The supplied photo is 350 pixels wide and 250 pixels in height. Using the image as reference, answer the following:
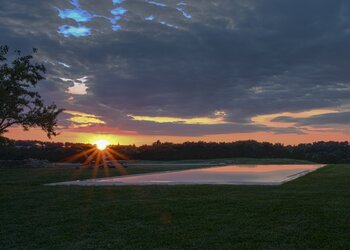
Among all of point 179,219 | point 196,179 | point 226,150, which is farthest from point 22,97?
point 226,150

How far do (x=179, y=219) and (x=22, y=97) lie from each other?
15.0 metres

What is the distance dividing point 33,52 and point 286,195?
46.9 ft

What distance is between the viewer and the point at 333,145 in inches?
1462

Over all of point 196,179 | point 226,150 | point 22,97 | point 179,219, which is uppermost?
point 22,97

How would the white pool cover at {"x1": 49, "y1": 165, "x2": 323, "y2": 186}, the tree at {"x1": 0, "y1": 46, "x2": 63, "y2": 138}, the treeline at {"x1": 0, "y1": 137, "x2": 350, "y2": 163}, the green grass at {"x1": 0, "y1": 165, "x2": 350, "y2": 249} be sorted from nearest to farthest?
the green grass at {"x1": 0, "y1": 165, "x2": 350, "y2": 249}, the white pool cover at {"x1": 49, "y1": 165, "x2": 323, "y2": 186}, the tree at {"x1": 0, "y1": 46, "x2": 63, "y2": 138}, the treeline at {"x1": 0, "y1": 137, "x2": 350, "y2": 163}

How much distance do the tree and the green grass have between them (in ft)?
26.2

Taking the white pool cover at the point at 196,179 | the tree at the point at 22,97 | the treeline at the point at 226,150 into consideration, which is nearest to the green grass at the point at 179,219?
the white pool cover at the point at 196,179

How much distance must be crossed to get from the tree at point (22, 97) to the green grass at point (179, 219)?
314 inches

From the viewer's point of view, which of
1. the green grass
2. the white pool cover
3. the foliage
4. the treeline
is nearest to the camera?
the green grass

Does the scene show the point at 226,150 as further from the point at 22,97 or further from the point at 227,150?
the point at 22,97

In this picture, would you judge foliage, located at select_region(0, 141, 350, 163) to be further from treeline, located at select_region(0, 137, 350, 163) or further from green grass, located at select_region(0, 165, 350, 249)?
green grass, located at select_region(0, 165, 350, 249)

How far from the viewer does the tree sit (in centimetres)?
1609

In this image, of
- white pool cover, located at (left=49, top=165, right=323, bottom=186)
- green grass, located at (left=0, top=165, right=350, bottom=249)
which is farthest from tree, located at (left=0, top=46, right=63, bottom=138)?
green grass, located at (left=0, top=165, right=350, bottom=249)

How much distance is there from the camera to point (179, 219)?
6.29 metres
